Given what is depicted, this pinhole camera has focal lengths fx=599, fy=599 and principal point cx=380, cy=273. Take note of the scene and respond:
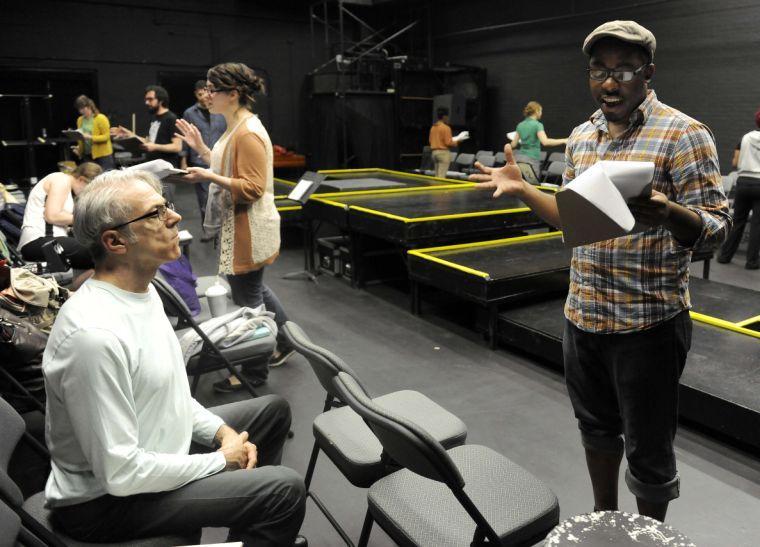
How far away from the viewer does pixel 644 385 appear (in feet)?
5.14

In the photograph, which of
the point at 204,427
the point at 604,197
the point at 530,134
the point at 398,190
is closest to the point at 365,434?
the point at 204,427

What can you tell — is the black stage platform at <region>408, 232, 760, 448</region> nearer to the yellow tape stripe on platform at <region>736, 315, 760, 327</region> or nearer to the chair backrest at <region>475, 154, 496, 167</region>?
the yellow tape stripe on platform at <region>736, 315, 760, 327</region>

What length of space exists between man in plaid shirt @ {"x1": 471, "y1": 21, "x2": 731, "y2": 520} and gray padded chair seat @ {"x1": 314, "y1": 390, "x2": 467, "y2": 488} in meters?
0.43

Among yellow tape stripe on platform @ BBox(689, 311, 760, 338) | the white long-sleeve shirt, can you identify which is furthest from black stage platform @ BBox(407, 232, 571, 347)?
the white long-sleeve shirt

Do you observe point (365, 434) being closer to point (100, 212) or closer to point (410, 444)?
point (410, 444)

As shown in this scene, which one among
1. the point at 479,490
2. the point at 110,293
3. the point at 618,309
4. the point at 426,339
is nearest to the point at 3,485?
the point at 110,293

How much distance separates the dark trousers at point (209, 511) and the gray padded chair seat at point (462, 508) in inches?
8.8

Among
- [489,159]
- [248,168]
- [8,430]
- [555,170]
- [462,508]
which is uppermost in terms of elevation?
[248,168]

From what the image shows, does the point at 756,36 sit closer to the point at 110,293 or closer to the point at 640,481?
the point at 640,481

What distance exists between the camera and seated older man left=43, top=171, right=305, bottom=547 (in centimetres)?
129

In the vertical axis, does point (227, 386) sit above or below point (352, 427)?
below

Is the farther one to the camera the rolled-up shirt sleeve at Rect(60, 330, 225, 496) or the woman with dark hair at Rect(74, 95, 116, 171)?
the woman with dark hair at Rect(74, 95, 116, 171)

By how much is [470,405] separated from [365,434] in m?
1.27

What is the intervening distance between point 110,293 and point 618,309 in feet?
4.17
